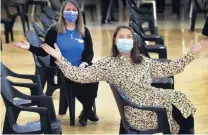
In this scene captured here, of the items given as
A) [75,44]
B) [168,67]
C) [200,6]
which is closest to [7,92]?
[168,67]

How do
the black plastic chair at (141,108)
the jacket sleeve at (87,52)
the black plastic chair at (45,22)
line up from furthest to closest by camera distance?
1. the black plastic chair at (45,22)
2. the jacket sleeve at (87,52)
3. the black plastic chair at (141,108)

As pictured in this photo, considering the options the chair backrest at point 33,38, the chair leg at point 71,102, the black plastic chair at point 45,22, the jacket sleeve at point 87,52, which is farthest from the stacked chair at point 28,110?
the black plastic chair at point 45,22

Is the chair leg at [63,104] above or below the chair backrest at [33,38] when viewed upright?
below

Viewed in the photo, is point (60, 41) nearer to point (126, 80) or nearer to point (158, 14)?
point (126, 80)

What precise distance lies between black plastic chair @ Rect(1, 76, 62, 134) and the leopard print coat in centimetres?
33

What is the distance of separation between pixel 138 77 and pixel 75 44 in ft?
4.98

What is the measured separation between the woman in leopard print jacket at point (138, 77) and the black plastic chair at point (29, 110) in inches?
12.9

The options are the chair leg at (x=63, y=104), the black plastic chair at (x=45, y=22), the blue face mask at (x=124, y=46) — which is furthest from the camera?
the black plastic chair at (x=45, y=22)

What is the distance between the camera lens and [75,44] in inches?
203

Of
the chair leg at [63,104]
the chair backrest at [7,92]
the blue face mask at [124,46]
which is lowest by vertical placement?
the chair leg at [63,104]

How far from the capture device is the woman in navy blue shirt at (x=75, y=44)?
507 centimetres

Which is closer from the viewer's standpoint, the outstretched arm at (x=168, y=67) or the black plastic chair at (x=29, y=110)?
the black plastic chair at (x=29, y=110)

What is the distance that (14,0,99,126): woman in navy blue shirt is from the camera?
507 cm

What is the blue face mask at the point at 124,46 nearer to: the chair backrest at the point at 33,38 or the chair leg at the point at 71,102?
the chair leg at the point at 71,102
